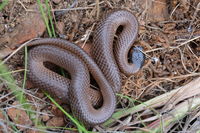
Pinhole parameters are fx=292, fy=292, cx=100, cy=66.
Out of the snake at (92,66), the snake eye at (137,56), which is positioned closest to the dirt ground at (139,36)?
the snake eye at (137,56)

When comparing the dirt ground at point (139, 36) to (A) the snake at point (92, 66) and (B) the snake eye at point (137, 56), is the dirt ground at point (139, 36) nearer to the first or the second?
(B) the snake eye at point (137, 56)

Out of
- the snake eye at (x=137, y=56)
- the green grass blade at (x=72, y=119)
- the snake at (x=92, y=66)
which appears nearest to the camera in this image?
the green grass blade at (x=72, y=119)

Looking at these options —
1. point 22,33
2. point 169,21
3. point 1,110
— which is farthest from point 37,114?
point 169,21

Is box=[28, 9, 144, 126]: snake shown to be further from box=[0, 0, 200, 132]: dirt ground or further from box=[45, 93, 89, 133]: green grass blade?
box=[0, 0, 200, 132]: dirt ground

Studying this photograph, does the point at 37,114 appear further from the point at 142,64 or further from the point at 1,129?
the point at 142,64

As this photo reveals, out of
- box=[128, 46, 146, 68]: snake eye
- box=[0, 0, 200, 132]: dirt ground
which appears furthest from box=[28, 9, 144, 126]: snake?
box=[0, 0, 200, 132]: dirt ground

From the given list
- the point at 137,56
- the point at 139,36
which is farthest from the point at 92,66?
the point at 139,36
